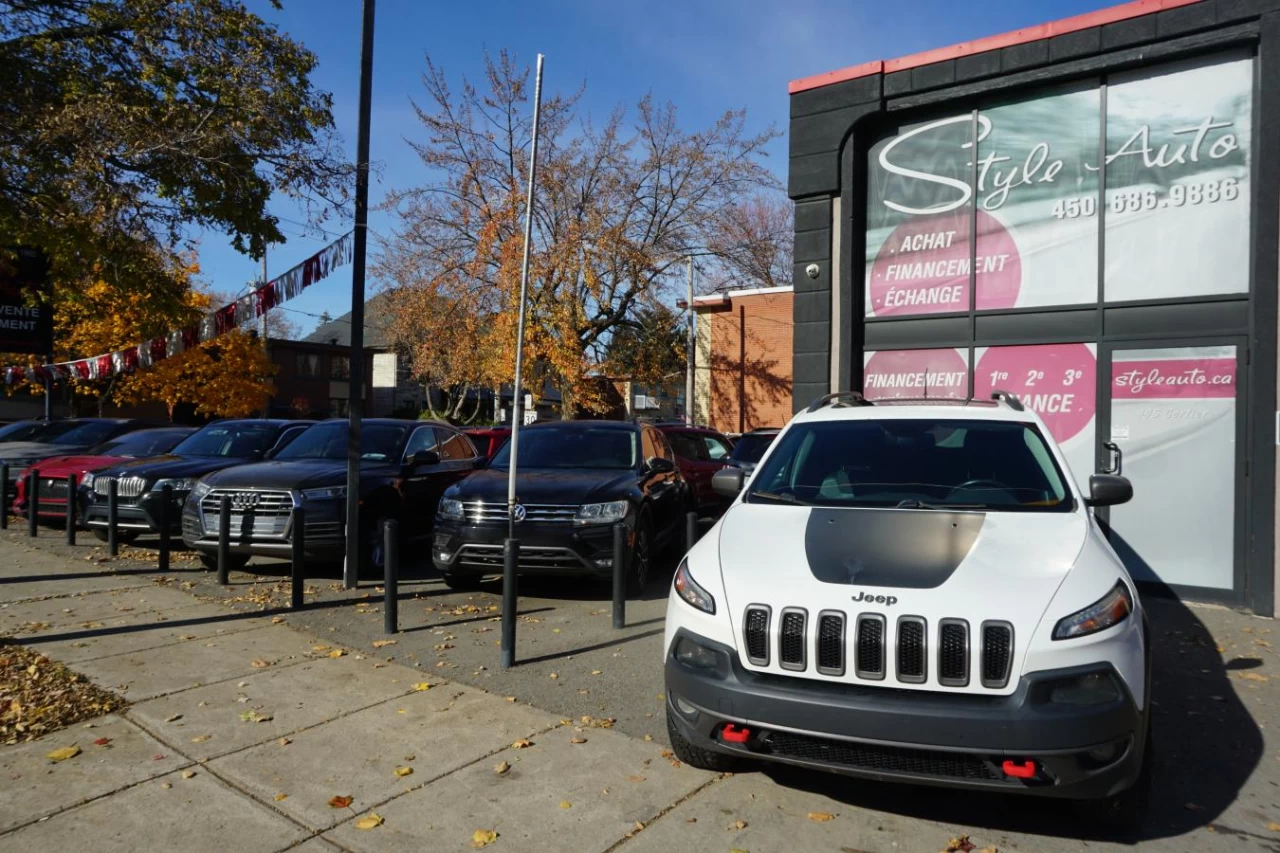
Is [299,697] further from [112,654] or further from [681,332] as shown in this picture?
[681,332]

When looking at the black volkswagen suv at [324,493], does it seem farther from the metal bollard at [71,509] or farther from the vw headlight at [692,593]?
the vw headlight at [692,593]

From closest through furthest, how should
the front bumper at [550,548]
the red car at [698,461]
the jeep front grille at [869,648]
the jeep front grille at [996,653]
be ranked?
the jeep front grille at [996,653], the jeep front grille at [869,648], the front bumper at [550,548], the red car at [698,461]

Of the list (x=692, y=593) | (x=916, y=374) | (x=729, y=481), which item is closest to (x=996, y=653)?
(x=692, y=593)

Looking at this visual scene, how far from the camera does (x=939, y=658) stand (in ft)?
10.7

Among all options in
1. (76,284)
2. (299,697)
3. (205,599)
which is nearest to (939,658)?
(299,697)

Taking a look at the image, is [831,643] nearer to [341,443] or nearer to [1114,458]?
[1114,458]

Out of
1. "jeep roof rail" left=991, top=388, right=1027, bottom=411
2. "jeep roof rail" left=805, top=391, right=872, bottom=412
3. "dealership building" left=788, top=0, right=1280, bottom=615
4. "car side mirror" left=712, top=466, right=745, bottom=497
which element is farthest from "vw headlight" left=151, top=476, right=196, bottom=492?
"jeep roof rail" left=991, top=388, right=1027, bottom=411

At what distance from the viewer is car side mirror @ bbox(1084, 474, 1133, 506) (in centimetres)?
448

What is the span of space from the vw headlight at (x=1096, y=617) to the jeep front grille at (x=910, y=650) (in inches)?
18.7

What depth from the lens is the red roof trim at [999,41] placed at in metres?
8.05

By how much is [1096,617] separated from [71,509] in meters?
11.4

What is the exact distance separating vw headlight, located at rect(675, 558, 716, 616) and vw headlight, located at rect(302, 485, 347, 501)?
541 centimetres

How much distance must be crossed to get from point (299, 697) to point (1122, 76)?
8742mm

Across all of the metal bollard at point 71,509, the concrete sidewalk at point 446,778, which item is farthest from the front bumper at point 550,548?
the metal bollard at point 71,509
